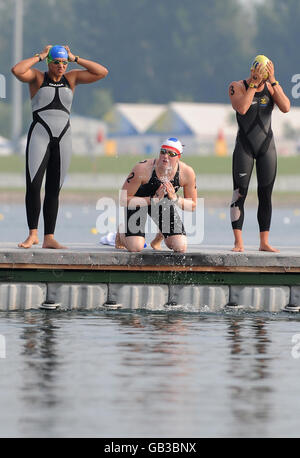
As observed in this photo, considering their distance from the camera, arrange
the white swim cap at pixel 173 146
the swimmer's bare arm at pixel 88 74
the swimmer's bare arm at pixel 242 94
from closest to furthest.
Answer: the white swim cap at pixel 173 146
the swimmer's bare arm at pixel 242 94
the swimmer's bare arm at pixel 88 74

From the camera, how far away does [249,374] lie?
12.0 meters

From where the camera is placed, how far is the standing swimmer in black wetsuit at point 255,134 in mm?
16047

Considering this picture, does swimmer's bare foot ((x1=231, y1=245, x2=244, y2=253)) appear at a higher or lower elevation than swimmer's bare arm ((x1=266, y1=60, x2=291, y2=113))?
lower

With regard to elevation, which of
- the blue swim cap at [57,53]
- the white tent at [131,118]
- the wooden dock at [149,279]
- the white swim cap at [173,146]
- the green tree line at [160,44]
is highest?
the green tree line at [160,44]

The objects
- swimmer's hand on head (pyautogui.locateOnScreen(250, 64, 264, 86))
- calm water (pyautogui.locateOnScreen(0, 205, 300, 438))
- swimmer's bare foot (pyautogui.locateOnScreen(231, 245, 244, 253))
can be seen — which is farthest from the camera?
swimmer's bare foot (pyautogui.locateOnScreen(231, 245, 244, 253))

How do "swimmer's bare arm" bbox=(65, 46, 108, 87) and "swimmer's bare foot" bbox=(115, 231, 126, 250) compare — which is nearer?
"swimmer's bare arm" bbox=(65, 46, 108, 87)

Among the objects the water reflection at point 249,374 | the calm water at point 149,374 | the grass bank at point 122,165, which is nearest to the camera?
the calm water at point 149,374

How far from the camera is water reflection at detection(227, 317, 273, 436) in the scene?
10164 mm

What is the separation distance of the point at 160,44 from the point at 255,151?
420ft

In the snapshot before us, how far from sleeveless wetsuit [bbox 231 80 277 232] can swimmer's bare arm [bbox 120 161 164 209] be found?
3.33 ft

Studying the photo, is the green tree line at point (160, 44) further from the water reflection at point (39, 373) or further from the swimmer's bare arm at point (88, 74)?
the water reflection at point (39, 373)

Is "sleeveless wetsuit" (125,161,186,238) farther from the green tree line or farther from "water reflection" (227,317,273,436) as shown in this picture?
the green tree line

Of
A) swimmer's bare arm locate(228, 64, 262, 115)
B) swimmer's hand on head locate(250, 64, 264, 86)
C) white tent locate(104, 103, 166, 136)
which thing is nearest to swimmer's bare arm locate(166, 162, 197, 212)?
swimmer's bare arm locate(228, 64, 262, 115)

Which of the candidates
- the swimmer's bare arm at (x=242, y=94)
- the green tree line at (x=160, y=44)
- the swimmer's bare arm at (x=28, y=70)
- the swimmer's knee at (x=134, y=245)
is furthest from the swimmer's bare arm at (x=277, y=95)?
the green tree line at (x=160, y=44)
